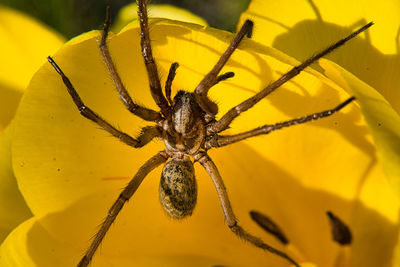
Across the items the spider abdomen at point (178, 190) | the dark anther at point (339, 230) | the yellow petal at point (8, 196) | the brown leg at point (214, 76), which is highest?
the brown leg at point (214, 76)

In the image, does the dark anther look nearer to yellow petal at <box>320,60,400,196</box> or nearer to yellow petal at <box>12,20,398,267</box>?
yellow petal at <box>12,20,398,267</box>

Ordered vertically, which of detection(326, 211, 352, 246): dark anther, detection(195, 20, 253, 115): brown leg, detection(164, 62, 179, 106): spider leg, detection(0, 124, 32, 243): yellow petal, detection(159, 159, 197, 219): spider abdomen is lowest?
detection(0, 124, 32, 243): yellow petal

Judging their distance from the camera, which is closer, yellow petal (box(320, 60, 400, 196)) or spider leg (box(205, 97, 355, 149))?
yellow petal (box(320, 60, 400, 196))

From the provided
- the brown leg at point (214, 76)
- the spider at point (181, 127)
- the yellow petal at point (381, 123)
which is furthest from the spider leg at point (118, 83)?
the yellow petal at point (381, 123)

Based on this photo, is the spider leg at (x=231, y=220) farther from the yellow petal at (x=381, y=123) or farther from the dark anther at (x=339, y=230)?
the yellow petal at (x=381, y=123)

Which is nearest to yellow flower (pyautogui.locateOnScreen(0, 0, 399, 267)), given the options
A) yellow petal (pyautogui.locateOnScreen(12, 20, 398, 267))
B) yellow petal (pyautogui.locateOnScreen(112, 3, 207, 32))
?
yellow petal (pyautogui.locateOnScreen(12, 20, 398, 267))

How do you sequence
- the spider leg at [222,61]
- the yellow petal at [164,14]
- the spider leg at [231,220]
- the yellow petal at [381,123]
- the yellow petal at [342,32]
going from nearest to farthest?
the yellow petal at [381,123] → the spider leg at [222,61] → the yellow petal at [342,32] → the spider leg at [231,220] → the yellow petal at [164,14]
